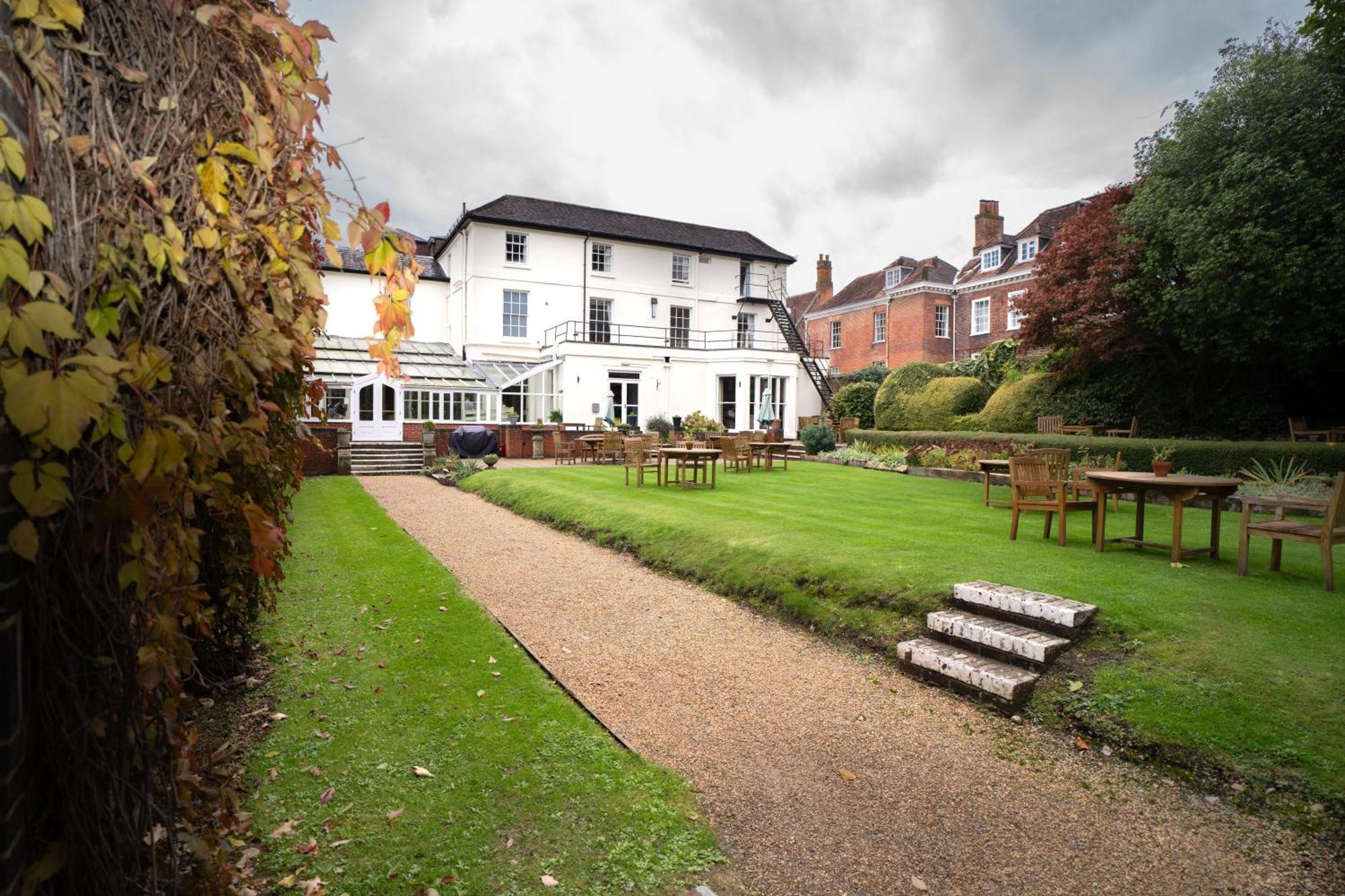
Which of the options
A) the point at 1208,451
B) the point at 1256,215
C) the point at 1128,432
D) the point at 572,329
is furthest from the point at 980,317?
the point at 1208,451

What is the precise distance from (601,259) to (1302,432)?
83.9 ft

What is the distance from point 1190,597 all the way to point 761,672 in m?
3.38

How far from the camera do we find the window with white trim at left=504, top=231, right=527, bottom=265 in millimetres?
29406

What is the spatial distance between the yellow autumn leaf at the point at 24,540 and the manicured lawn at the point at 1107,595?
465 centimetres

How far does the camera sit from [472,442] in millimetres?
21562

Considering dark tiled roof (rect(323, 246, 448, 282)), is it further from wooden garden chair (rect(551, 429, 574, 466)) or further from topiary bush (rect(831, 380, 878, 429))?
topiary bush (rect(831, 380, 878, 429))

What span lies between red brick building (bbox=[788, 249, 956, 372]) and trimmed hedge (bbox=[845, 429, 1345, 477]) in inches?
920

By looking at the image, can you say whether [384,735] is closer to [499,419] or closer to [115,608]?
[115,608]

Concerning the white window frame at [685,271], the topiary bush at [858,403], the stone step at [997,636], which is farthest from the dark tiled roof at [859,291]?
the stone step at [997,636]

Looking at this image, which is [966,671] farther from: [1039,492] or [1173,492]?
[1039,492]

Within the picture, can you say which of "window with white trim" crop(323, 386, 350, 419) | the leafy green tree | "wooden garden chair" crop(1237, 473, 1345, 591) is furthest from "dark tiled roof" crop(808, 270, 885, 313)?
"wooden garden chair" crop(1237, 473, 1345, 591)

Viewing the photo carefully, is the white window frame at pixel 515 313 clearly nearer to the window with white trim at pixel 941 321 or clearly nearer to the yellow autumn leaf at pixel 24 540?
the window with white trim at pixel 941 321

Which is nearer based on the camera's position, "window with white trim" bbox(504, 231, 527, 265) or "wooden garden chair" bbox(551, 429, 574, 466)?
"wooden garden chair" bbox(551, 429, 574, 466)

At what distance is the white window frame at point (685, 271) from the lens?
3378cm
